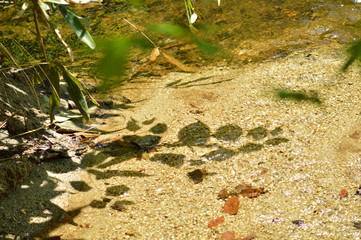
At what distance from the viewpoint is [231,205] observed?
1505 millimetres

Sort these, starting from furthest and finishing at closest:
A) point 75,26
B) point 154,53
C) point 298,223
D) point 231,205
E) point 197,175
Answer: point 154,53 → point 197,175 → point 231,205 → point 298,223 → point 75,26

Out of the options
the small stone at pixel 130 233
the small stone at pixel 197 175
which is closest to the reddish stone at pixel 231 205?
the small stone at pixel 197 175

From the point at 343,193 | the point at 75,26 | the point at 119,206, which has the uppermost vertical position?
the point at 75,26

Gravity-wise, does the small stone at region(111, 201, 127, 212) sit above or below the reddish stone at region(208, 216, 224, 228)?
above

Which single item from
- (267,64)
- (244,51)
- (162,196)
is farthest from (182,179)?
(244,51)

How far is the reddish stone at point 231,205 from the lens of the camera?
148cm

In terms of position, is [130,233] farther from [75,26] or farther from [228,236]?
[75,26]

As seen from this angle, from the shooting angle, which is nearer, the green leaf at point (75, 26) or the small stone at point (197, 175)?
the green leaf at point (75, 26)

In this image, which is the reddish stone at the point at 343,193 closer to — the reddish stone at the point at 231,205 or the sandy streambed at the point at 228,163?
the sandy streambed at the point at 228,163

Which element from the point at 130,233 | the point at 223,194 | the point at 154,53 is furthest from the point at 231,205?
the point at 154,53

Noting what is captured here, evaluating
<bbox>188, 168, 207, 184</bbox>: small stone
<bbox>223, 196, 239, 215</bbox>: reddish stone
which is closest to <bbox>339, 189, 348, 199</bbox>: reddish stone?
<bbox>223, 196, 239, 215</bbox>: reddish stone

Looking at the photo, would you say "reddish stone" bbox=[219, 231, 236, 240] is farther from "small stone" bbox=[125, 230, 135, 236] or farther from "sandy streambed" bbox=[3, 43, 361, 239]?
"small stone" bbox=[125, 230, 135, 236]

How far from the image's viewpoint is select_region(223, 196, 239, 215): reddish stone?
1.48 meters

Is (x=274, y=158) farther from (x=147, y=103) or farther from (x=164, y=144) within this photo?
(x=147, y=103)
